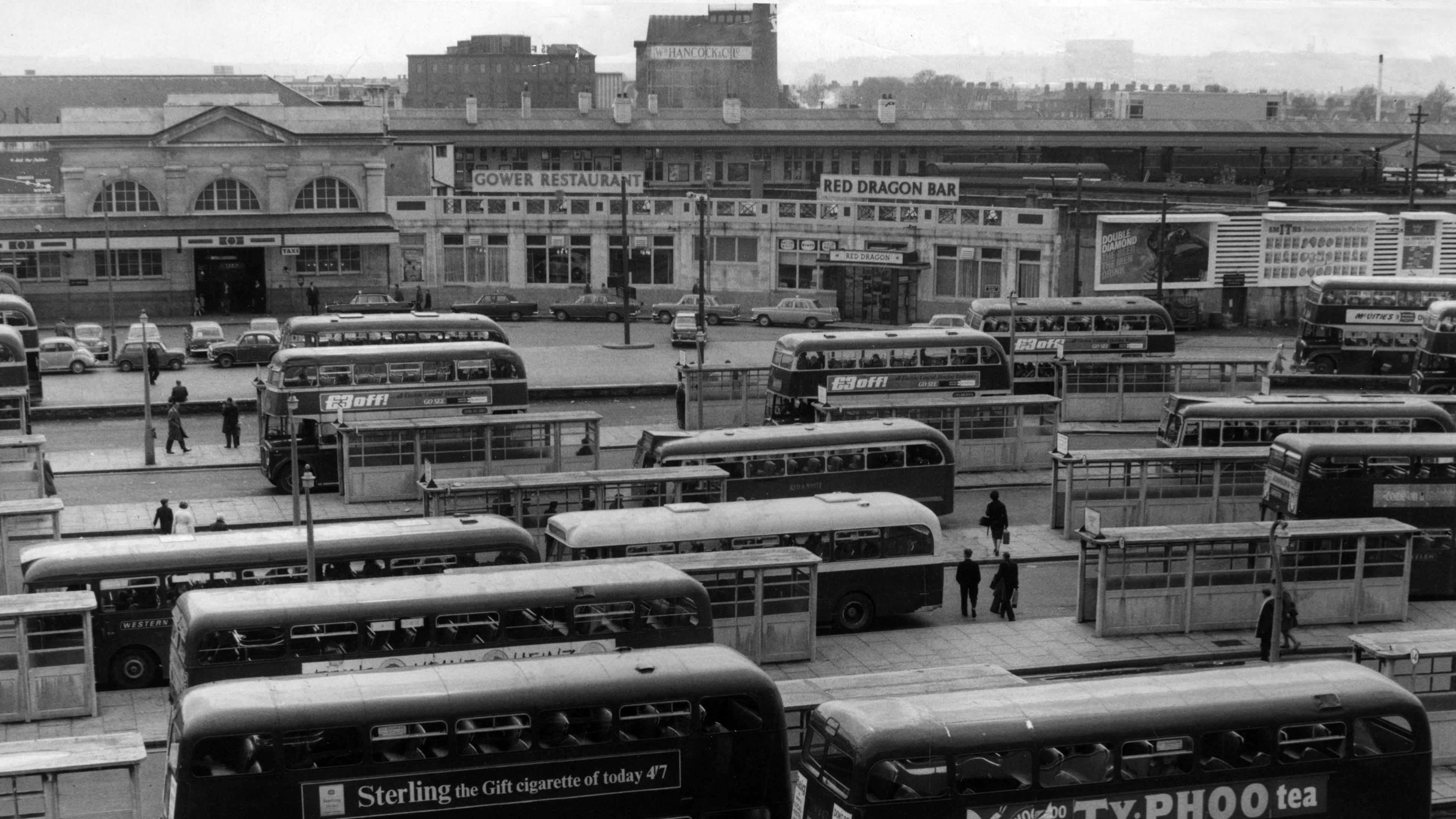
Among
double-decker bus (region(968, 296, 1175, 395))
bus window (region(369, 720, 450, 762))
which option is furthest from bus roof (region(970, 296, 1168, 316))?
bus window (region(369, 720, 450, 762))

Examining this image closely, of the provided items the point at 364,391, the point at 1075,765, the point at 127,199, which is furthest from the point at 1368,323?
the point at 127,199

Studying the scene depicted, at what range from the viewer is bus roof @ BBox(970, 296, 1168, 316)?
5000 cm

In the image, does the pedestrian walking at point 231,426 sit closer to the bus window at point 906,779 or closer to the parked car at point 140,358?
the parked car at point 140,358

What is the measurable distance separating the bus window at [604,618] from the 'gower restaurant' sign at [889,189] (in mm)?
49523

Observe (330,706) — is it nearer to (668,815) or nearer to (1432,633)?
(668,815)

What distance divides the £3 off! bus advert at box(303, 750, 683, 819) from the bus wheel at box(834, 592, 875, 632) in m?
10.7

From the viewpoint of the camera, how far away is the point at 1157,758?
17.0 m

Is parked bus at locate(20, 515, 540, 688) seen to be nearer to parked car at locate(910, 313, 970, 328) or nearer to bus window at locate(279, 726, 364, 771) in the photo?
bus window at locate(279, 726, 364, 771)

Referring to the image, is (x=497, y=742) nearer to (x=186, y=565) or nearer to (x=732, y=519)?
(x=186, y=565)

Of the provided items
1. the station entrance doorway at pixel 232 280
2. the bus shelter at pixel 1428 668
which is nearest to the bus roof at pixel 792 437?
the bus shelter at pixel 1428 668

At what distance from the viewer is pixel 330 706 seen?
663 inches

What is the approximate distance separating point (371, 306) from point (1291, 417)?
3634cm

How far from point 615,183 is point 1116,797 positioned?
61.7 meters

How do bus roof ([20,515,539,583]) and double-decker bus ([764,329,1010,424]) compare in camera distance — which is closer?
bus roof ([20,515,539,583])
